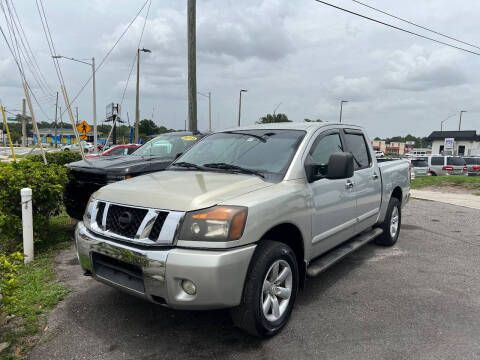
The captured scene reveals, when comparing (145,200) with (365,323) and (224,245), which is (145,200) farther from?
(365,323)

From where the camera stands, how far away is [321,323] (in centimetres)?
340

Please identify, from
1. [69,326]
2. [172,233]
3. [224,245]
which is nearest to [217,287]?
[224,245]

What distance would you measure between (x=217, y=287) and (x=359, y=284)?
236 cm

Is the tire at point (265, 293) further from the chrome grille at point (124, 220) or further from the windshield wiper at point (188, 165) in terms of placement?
the windshield wiper at point (188, 165)

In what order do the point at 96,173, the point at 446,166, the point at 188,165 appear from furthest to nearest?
the point at 446,166 < the point at 96,173 < the point at 188,165

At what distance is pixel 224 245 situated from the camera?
2.67 metres

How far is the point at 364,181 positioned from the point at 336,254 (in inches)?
42.0

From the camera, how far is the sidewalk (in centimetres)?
1091

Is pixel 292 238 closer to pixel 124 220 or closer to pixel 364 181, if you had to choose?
pixel 124 220

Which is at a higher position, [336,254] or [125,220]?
[125,220]

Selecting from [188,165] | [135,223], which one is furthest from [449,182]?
[135,223]

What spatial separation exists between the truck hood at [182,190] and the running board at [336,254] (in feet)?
3.37

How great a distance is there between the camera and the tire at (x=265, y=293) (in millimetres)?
2834

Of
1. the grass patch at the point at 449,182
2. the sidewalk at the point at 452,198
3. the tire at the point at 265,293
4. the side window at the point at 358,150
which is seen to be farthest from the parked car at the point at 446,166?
the tire at the point at 265,293
